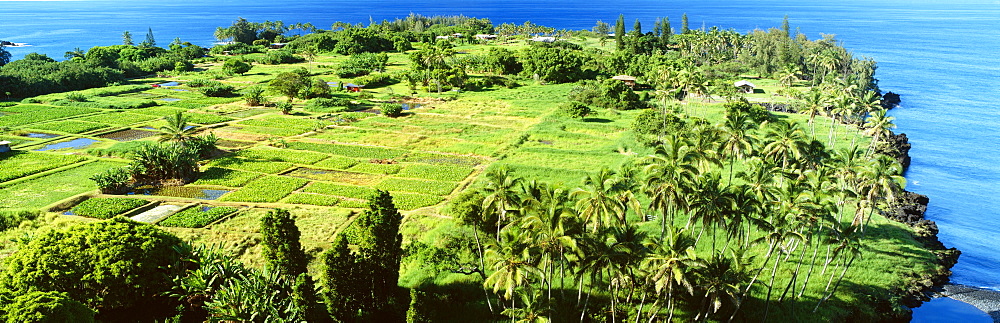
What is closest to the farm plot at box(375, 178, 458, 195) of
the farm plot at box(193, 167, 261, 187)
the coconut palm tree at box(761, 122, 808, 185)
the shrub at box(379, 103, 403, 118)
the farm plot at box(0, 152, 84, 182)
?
the farm plot at box(193, 167, 261, 187)

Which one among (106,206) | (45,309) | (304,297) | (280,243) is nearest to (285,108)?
(106,206)

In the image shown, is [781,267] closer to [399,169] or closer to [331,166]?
[399,169]

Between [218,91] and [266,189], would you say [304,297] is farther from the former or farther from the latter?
[218,91]

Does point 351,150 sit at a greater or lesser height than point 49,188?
greater

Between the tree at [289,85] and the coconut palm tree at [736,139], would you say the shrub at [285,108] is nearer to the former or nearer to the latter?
the tree at [289,85]

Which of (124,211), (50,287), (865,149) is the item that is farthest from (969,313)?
(124,211)

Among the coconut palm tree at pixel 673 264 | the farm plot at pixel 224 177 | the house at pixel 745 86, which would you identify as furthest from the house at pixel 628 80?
the coconut palm tree at pixel 673 264

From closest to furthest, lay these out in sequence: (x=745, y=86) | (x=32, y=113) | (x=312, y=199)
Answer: (x=312, y=199) < (x=32, y=113) < (x=745, y=86)
